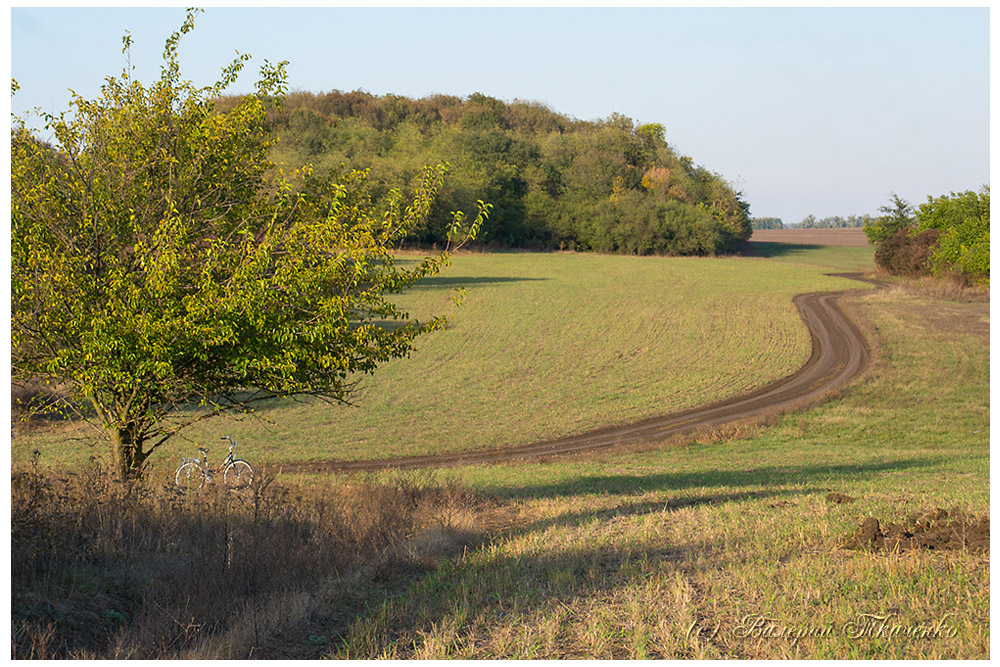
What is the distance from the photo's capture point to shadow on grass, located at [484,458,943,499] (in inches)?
575

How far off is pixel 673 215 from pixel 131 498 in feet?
302

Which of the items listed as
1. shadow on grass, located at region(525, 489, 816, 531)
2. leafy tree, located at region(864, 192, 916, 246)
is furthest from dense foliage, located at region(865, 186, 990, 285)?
shadow on grass, located at region(525, 489, 816, 531)

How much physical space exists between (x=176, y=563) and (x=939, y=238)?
7406 centimetres

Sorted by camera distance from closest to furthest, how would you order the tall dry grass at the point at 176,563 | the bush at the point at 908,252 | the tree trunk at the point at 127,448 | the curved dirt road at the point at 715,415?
1. the tall dry grass at the point at 176,563
2. the tree trunk at the point at 127,448
3. the curved dirt road at the point at 715,415
4. the bush at the point at 908,252

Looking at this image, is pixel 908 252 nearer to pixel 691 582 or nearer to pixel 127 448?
pixel 127 448

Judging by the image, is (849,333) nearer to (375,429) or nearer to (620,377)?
(620,377)

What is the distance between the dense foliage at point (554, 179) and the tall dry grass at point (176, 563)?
71920 millimetres

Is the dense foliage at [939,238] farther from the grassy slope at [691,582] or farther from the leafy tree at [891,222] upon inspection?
the grassy slope at [691,582]

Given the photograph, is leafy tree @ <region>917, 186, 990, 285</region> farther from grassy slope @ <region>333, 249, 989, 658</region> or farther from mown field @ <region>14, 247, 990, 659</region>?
grassy slope @ <region>333, 249, 989, 658</region>

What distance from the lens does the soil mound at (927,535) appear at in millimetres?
7035

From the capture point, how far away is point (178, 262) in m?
9.17

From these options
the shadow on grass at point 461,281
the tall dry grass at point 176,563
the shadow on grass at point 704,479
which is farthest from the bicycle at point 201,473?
the shadow on grass at point 461,281

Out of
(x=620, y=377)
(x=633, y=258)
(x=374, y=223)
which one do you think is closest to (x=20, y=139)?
(x=374, y=223)

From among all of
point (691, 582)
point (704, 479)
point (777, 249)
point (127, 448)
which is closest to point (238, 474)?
point (127, 448)
